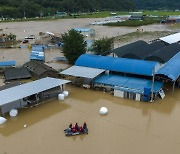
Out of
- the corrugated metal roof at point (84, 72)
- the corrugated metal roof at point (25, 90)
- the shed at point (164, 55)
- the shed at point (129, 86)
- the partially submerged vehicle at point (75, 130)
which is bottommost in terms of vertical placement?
the partially submerged vehicle at point (75, 130)

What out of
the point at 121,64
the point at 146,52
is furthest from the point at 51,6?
the point at 121,64

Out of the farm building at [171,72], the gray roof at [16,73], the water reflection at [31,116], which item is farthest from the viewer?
the gray roof at [16,73]

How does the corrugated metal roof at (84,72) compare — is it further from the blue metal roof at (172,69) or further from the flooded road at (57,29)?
the flooded road at (57,29)

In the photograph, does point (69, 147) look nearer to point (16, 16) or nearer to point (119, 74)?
point (119, 74)

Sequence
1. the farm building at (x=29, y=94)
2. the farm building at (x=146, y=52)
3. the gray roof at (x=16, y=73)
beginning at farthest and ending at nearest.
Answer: the farm building at (x=146, y=52)
the gray roof at (x=16, y=73)
the farm building at (x=29, y=94)

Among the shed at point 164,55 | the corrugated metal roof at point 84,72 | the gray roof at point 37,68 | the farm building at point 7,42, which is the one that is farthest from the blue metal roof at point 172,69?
the farm building at point 7,42

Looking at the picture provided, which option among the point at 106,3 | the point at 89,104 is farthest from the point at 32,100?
the point at 106,3

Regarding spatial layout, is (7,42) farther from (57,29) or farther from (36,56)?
(57,29)
